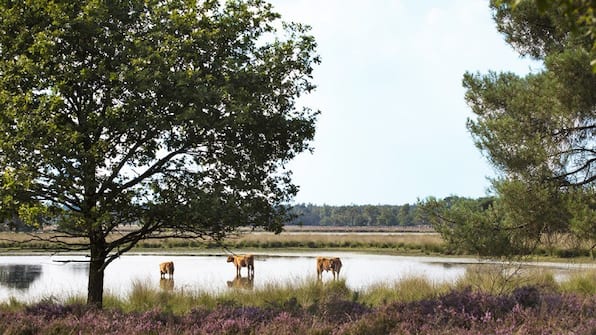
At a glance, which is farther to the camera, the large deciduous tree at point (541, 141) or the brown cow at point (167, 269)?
the brown cow at point (167, 269)

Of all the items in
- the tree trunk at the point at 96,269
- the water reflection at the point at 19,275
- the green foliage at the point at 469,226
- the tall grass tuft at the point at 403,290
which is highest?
the green foliage at the point at 469,226

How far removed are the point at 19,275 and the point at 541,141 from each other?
69.7ft

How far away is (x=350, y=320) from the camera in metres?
9.22

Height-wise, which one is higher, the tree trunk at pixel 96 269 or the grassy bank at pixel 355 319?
the tree trunk at pixel 96 269

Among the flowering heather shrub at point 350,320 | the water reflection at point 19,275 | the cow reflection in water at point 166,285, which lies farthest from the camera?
the water reflection at point 19,275

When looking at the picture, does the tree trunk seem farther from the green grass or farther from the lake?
the lake

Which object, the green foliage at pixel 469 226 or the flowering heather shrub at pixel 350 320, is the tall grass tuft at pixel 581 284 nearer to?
the green foliage at pixel 469 226

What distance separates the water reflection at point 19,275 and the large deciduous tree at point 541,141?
1571cm

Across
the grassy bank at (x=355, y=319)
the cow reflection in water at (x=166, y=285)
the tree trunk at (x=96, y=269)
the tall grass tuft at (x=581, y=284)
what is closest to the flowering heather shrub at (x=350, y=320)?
the grassy bank at (x=355, y=319)

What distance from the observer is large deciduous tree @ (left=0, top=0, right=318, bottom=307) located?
10648 millimetres

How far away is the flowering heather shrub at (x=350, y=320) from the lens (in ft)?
28.8

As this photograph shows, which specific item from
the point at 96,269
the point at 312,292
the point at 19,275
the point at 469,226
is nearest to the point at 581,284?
the point at 469,226

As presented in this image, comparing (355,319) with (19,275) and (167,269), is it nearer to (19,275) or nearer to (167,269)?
(167,269)

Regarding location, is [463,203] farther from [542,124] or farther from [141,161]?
[141,161]
